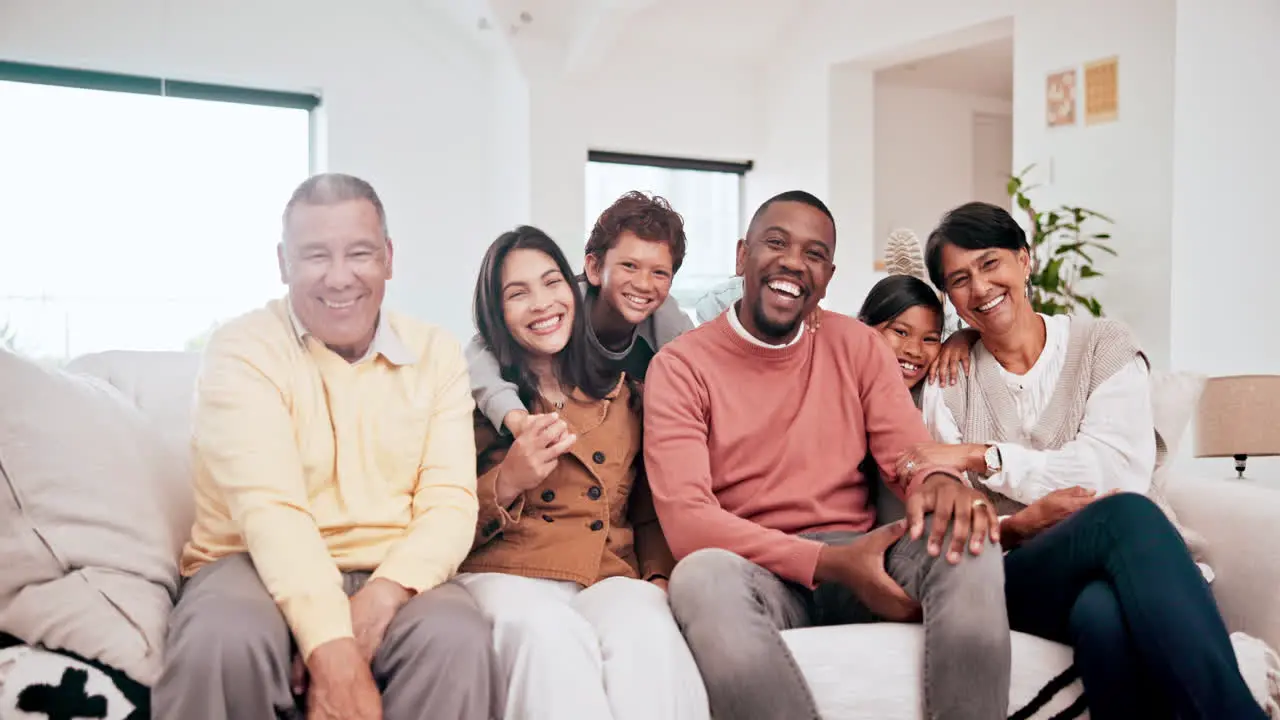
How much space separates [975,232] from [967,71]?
18.9 feet

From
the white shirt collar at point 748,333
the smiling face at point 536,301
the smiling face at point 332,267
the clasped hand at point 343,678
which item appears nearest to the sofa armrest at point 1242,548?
the white shirt collar at point 748,333

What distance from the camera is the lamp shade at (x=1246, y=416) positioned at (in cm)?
271

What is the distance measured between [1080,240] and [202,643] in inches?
195

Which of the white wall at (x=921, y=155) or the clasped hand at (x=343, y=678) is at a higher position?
the white wall at (x=921, y=155)

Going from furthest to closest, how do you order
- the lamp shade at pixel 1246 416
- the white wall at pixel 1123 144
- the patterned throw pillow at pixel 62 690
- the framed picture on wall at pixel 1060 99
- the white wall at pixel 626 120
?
1. the white wall at pixel 626 120
2. the framed picture on wall at pixel 1060 99
3. the white wall at pixel 1123 144
4. the lamp shade at pixel 1246 416
5. the patterned throw pillow at pixel 62 690

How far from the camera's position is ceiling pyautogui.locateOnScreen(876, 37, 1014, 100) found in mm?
6953

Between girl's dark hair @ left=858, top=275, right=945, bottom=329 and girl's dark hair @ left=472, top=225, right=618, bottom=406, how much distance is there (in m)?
0.67

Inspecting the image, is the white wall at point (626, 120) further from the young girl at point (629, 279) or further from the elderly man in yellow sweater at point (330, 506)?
the elderly man in yellow sweater at point (330, 506)

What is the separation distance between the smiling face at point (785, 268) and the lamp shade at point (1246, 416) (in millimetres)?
1296

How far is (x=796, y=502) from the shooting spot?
2029 mm

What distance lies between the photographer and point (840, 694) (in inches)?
67.7

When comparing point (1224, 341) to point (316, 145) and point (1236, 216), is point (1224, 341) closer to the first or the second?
point (1236, 216)

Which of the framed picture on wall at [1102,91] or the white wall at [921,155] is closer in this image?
the framed picture on wall at [1102,91]

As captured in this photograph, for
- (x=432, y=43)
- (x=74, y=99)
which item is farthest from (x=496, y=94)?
(x=74, y=99)
